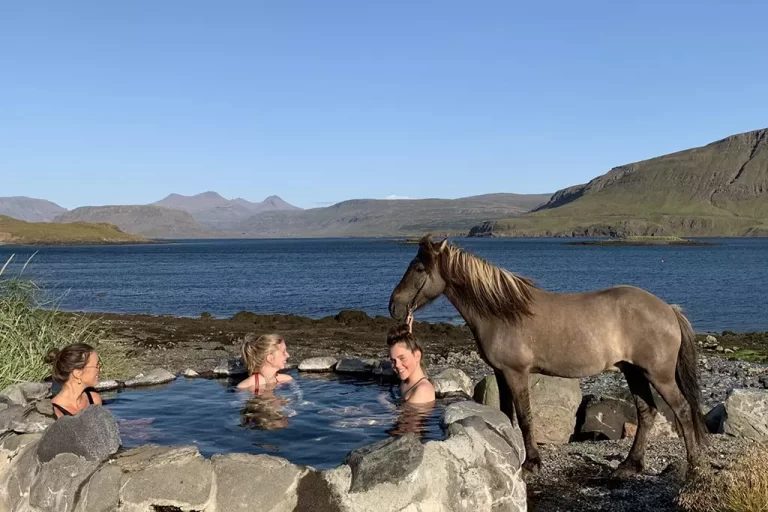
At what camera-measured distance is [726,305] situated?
39656 millimetres

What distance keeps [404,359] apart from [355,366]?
3319 mm

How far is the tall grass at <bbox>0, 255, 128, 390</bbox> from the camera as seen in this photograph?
10.1 metres

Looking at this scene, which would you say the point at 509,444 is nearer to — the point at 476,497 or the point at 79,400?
the point at 476,497

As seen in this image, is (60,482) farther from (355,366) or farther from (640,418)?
(355,366)

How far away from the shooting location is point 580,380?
14.2m

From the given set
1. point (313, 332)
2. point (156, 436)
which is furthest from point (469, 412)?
point (313, 332)

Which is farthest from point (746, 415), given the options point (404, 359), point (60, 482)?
point (60, 482)

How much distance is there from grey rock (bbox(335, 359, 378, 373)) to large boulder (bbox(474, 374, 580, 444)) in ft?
9.75

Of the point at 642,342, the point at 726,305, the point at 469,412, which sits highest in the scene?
the point at 642,342

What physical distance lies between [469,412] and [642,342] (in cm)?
202

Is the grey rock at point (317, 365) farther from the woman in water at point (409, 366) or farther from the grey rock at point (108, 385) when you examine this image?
the grey rock at point (108, 385)

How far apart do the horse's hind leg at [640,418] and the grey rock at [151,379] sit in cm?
762

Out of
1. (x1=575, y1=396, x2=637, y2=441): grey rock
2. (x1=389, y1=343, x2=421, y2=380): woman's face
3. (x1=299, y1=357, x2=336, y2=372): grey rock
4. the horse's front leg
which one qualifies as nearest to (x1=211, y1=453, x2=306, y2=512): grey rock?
the horse's front leg

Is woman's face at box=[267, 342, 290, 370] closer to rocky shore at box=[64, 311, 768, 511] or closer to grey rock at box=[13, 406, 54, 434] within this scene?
rocky shore at box=[64, 311, 768, 511]
